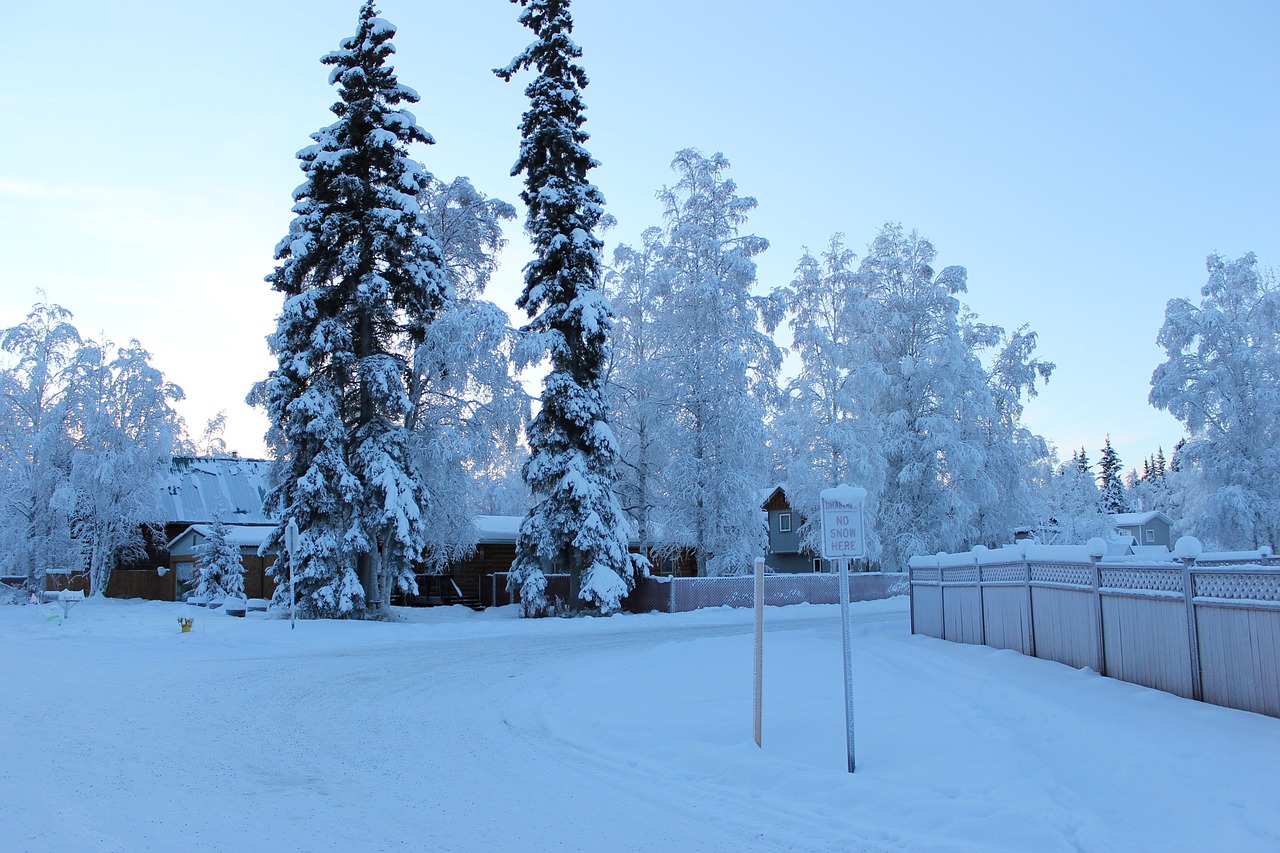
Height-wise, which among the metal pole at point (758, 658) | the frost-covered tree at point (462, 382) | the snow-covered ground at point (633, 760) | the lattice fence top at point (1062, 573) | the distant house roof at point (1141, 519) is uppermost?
the frost-covered tree at point (462, 382)

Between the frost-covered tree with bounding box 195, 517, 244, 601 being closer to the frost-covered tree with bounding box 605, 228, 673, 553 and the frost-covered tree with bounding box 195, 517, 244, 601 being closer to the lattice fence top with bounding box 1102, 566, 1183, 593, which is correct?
the frost-covered tree with bounding box 605, 228, 673, 553

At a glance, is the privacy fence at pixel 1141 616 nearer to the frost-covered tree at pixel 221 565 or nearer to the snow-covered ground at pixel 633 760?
the snow-covered ground at pixel 633 760

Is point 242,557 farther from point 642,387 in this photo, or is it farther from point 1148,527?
point 1148,527

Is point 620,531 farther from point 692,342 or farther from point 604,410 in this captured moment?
point 692,342

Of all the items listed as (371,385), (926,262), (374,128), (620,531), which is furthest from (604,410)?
(926,262)

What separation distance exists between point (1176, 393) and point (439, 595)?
3109cm

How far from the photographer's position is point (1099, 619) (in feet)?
37.4

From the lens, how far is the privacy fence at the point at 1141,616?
8633 mm

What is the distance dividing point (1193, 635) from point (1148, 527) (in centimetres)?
7899

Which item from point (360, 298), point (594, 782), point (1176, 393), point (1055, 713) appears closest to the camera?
point (594, 782)

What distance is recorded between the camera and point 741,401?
30.8 m

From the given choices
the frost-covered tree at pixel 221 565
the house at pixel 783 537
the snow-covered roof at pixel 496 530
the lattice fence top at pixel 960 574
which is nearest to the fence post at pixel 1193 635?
the lattice fence top at pixel 960 574

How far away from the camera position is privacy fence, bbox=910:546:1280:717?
8.63 meters

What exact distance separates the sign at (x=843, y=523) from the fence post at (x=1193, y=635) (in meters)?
4.30
